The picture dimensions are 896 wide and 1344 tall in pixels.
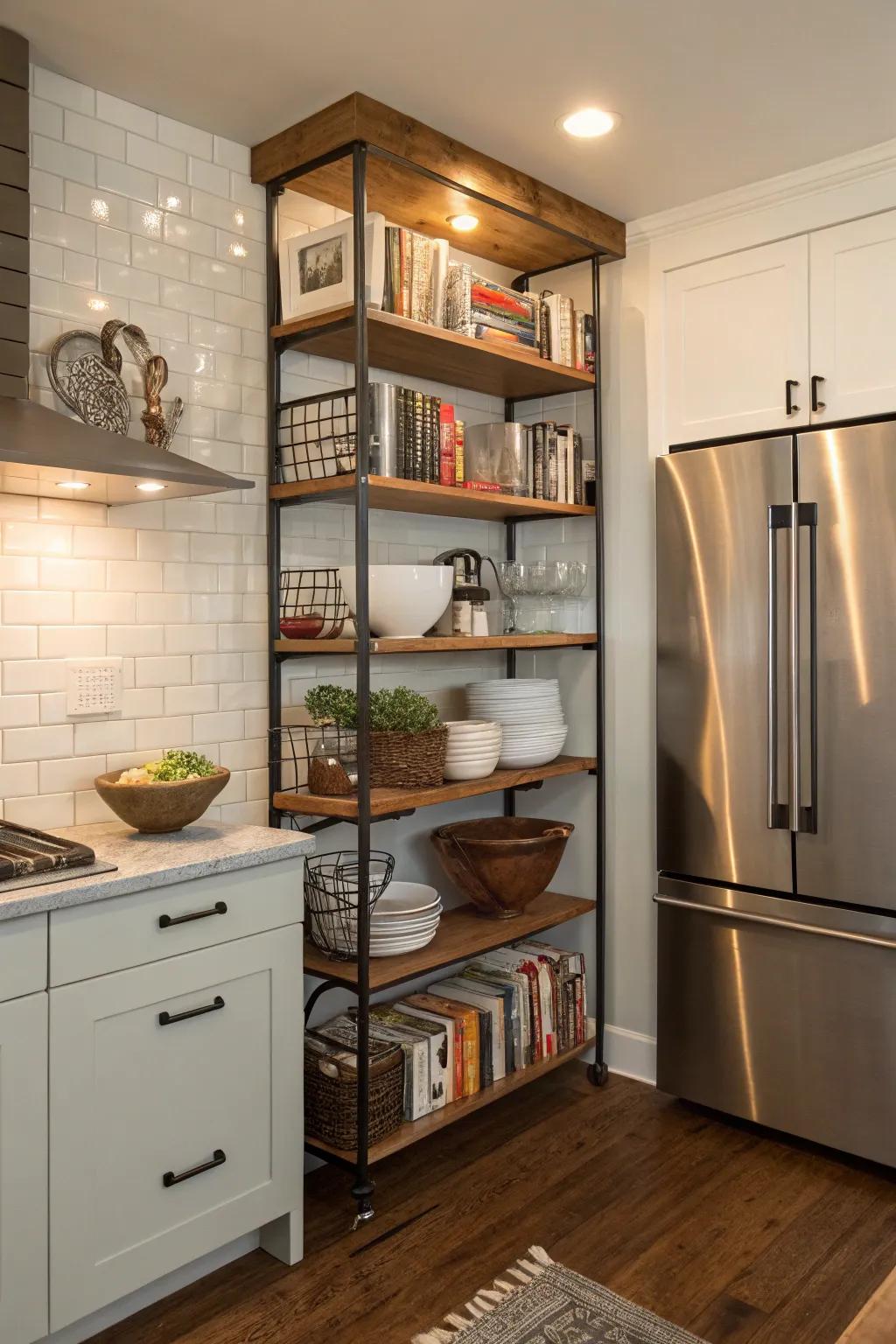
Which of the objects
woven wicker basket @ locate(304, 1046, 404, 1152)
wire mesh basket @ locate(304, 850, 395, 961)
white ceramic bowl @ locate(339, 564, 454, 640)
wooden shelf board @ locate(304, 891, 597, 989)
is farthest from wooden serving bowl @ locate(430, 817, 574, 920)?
white ceramic bowl @ locate(339, 564, 454, 640)

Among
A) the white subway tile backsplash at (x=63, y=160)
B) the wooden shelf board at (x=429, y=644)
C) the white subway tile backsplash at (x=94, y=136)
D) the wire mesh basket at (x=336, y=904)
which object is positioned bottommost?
the wire mesh basket at (x=336, y=904)

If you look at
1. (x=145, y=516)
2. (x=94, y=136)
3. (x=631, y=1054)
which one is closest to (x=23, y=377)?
(x=145, y=516)

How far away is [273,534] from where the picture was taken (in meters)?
2.76

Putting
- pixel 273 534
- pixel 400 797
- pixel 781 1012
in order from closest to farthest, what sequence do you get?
1. pixel 400 797
2. pixel 273 534
3. pixel 781 1012

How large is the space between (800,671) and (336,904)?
1361 millimetres

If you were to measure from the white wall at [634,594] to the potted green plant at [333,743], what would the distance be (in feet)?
3.36

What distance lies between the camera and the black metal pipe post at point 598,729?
322 centimetres

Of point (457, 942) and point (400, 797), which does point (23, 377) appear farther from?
point (457, 942)

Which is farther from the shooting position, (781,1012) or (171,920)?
(781,1012)

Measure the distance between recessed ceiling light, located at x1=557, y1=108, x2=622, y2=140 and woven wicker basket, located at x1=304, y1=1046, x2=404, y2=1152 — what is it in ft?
7.61

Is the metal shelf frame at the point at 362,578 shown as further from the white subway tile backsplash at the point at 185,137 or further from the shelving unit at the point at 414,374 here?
the white subway tile backsplash at the point at 185,137

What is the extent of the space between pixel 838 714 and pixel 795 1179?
1191 millimetres

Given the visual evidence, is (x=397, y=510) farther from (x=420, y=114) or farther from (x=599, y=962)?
(x=599, y=962)

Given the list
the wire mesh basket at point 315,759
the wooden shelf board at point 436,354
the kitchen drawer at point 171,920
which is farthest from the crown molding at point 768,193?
the kitchen drawer at point 171,920
